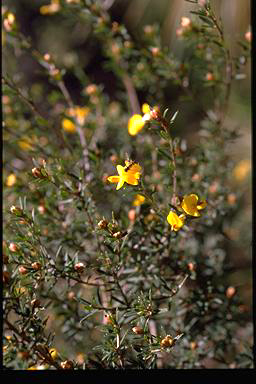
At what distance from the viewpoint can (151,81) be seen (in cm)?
157

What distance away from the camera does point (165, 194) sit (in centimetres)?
136

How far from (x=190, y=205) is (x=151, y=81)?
77 cm

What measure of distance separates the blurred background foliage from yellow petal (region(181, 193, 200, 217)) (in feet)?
1.65

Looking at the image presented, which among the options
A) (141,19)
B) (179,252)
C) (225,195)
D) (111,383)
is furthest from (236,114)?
(111,383)

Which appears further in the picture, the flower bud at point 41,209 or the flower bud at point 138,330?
the flower bud at point 41,209

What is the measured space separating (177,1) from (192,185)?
5.88 ft

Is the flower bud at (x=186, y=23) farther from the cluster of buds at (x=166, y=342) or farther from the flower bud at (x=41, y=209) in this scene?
the cluster of buds at (x=166, y=342)

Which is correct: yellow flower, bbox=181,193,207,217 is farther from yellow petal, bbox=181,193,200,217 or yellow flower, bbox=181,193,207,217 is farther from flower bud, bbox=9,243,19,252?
flower bud, bbox=9,243,19,252

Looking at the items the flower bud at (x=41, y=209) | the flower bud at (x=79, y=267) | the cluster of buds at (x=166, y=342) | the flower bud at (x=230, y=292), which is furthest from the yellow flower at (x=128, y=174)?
the flower bud at (x=230, y=292)

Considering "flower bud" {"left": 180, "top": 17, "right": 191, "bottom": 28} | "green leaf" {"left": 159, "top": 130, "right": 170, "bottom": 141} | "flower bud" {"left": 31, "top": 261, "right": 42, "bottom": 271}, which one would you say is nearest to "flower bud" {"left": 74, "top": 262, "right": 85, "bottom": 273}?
"flower bud" {"left": 31, "top": 261, "right": 42, "bottom": 271}

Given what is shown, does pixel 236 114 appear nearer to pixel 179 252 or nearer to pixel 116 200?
pixel 116 200

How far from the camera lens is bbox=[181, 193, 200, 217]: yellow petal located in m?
0.91

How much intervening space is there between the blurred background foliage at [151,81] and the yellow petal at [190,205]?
50 centimetres

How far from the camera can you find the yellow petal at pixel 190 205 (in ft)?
2.98
